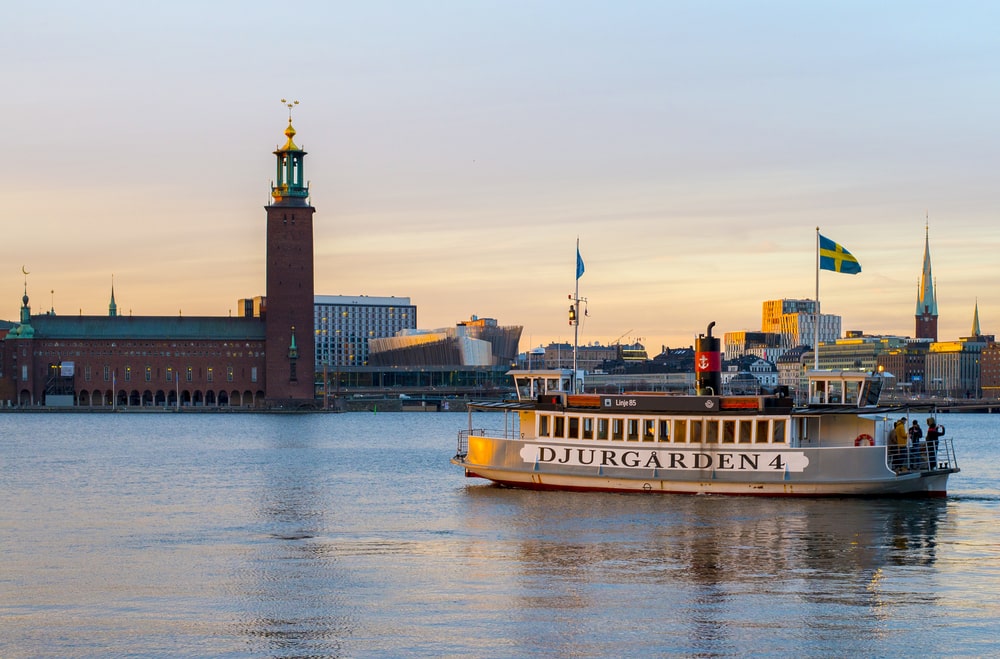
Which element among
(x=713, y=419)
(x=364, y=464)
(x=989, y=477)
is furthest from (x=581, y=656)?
(x=364, y=464)

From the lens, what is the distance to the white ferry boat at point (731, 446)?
3900cm

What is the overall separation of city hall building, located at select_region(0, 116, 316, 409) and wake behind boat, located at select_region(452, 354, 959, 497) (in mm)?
144057

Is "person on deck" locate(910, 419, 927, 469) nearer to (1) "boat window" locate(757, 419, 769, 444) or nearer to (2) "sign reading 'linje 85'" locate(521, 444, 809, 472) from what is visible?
(2) "sign reading 'linje 85'" locate(521, 444, 809, 472)

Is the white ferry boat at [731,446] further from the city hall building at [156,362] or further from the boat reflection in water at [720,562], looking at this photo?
the city hall building at [156,362]

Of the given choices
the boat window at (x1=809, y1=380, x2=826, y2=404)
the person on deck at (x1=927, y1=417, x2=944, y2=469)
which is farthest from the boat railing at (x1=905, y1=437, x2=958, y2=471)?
the boat window at (x1=809, y1=380, x2=826, y2=404)

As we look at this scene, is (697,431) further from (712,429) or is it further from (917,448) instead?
(917,448)

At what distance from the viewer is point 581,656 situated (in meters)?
18.8

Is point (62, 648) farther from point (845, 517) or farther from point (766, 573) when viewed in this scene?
point (845, 517)

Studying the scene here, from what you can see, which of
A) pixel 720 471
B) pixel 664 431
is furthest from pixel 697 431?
pixel 720 471

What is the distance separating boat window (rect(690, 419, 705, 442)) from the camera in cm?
3984

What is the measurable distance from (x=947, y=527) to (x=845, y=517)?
2.50 metres

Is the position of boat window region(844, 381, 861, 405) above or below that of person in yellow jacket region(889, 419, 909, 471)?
above

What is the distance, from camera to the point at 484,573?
26.0m

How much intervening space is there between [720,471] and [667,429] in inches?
74.8
